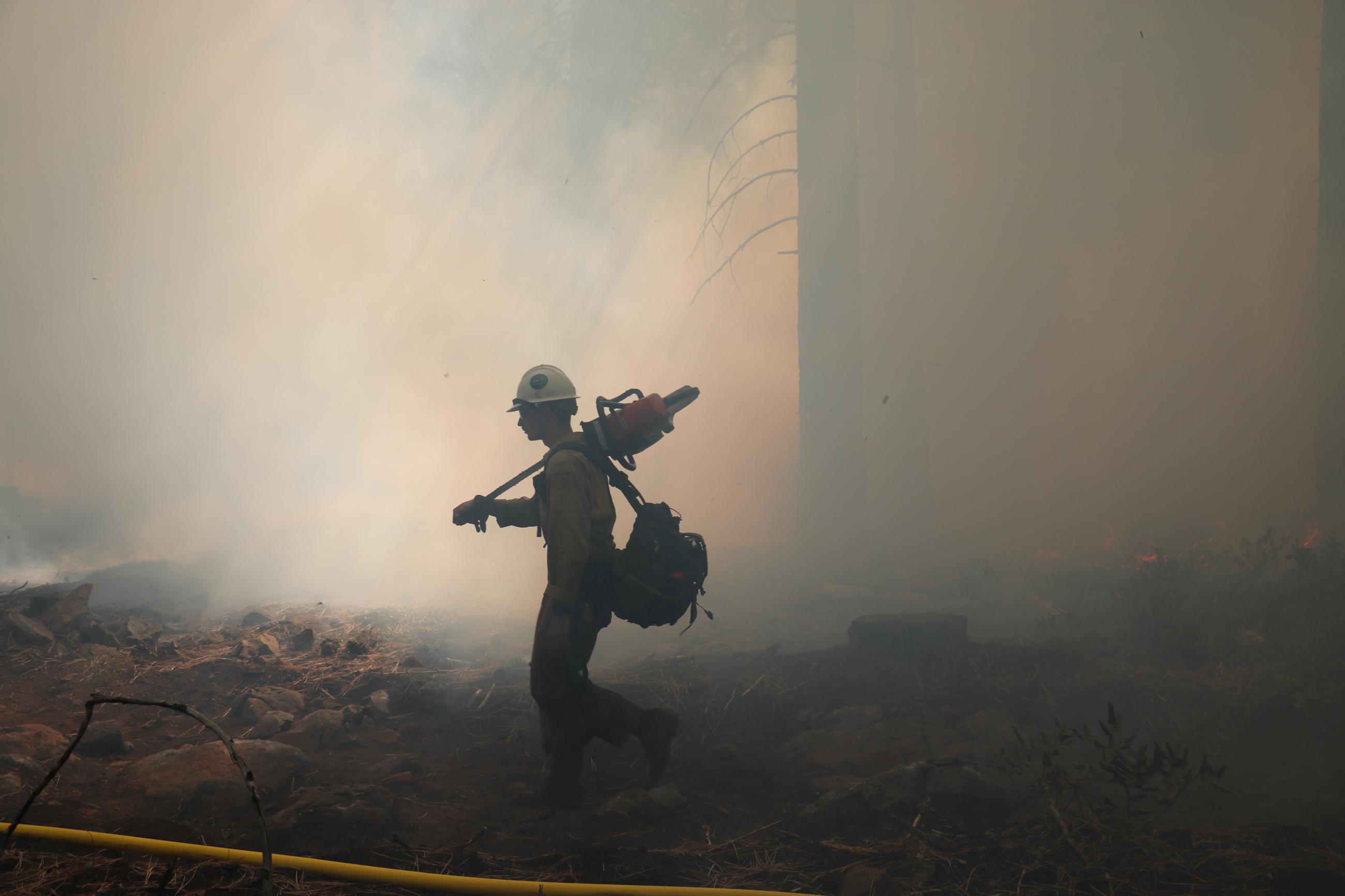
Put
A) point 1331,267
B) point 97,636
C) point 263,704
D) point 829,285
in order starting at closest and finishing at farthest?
point 263,704 < point 97,636 < point 1331,267 < point 829,285

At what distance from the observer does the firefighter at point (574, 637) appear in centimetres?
344

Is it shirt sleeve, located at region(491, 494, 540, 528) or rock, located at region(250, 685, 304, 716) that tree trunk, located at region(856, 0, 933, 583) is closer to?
shirt sleeve, located at region(491, 494, 540, 528)

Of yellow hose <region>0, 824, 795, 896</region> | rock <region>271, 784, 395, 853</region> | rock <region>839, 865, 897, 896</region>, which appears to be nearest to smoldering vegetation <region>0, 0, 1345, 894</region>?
rock <region>271, 784, 395, 853</region>

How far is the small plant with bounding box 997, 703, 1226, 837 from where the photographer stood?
9.51 ft

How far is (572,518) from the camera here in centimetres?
348

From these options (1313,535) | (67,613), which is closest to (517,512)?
(67,613)

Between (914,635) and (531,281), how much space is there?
35.0ft

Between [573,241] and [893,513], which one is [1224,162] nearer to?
[893,513]

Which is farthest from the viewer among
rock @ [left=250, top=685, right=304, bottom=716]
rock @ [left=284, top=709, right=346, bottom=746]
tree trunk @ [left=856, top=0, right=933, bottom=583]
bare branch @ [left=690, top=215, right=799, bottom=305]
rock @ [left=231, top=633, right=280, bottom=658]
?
tree trunk @ [left=856, top=0, right=933, bottom=583]

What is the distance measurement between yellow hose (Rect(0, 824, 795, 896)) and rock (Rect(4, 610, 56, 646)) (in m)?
3.54

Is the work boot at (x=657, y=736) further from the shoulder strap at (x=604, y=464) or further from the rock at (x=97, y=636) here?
the rock at (x=97, y=636)

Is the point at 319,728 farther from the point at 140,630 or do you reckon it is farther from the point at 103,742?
the point at 140,630

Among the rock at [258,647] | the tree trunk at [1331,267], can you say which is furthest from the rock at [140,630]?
the tree trunk at [1331,267]

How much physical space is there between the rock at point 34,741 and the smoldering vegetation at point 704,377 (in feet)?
0.16
